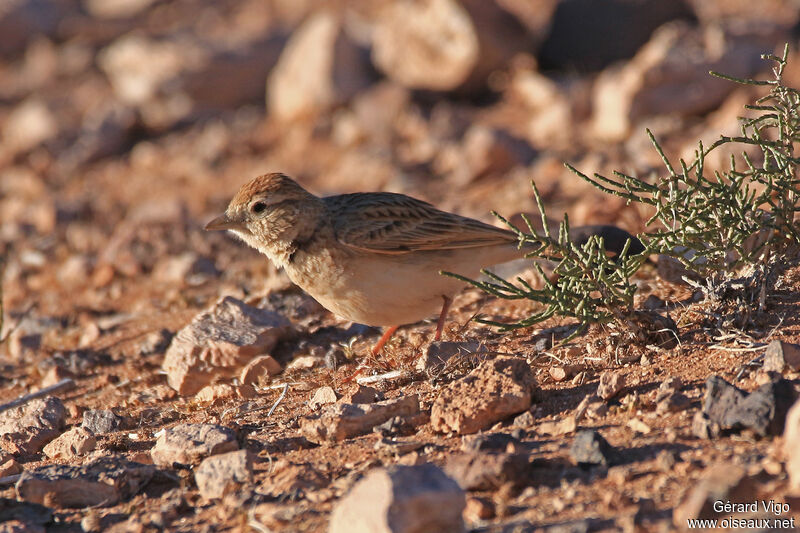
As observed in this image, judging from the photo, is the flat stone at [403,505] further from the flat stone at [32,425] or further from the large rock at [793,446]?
the flat stone at [32,425]

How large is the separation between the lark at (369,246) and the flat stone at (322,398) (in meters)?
0.66

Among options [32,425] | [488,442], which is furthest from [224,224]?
[488,442]

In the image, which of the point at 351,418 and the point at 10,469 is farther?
the point at 10,469

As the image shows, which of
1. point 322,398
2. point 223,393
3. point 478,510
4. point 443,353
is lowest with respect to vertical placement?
point 478,510

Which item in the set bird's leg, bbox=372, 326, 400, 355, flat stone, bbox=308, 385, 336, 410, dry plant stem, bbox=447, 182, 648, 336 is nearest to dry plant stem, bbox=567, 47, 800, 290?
dry plant stem, bbox=447, 182, 648, 336

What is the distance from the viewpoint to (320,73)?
521 inches

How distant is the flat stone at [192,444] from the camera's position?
4.51 metres

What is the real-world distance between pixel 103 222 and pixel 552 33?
6677 mm

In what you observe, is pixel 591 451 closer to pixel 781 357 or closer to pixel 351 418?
pixel 781 357

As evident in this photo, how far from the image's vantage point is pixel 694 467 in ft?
12.0

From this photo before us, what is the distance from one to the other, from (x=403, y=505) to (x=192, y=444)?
1646mm

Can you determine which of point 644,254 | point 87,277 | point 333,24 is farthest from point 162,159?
point 644,254

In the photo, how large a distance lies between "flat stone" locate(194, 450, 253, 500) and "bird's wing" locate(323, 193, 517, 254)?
2093mm

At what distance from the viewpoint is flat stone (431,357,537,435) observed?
4457 mm
